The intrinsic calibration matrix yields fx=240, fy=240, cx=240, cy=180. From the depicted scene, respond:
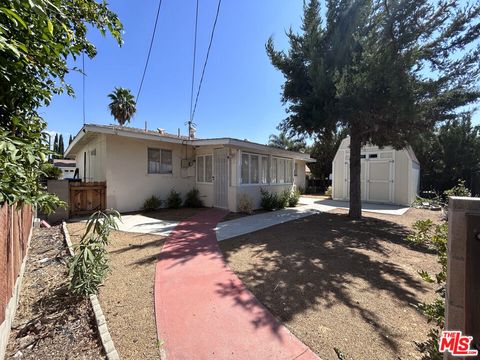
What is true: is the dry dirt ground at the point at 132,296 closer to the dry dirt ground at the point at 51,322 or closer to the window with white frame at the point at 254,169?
the dry dirt ground at the point at 51,322

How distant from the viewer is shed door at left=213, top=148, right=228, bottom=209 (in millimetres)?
10359

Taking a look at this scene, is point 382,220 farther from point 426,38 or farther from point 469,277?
point 469,277

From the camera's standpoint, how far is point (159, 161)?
10.7m

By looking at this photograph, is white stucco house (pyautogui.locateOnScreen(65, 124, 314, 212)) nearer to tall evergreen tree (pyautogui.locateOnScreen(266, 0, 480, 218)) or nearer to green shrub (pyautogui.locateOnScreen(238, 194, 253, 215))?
green shrub (pyautogui.locateOnScreen(238, 194, 253, 215))

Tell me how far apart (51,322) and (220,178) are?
8148 millimetres

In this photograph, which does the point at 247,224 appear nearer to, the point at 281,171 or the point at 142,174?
the point at 142,174

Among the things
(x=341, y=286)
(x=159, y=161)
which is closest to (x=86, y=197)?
(x=159, y=161)

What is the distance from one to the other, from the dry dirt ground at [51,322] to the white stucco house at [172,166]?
5.54m

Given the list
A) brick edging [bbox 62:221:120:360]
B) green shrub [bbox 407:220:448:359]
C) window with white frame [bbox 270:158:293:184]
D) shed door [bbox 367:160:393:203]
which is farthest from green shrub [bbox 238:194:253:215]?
shed door [bbox 367:160:393:203]

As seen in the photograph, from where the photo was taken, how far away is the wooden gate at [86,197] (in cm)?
847

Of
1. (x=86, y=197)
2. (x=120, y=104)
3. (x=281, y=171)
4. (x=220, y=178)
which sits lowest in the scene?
(x=86, y=197)

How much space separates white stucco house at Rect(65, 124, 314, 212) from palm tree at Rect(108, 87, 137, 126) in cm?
1213

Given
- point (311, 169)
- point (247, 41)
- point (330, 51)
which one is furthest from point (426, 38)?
point (311, 169)

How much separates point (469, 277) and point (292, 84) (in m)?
8.68
